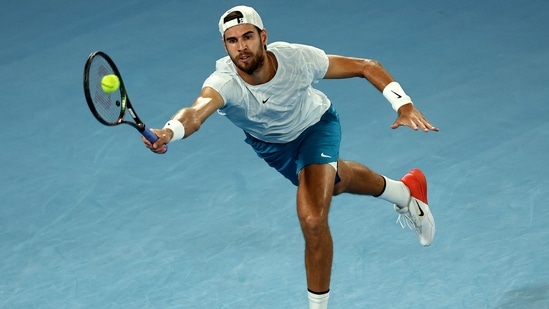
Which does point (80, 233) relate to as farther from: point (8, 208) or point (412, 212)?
point (412, 212)

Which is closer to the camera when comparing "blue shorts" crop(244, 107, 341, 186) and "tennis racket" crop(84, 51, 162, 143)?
"tennis racket" crop(84, 51, 162, 143)

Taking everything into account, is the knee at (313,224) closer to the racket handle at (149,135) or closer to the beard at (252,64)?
the beard at (252,64)

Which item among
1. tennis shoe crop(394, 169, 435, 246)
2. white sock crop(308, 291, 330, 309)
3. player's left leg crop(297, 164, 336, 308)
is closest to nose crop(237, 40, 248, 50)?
player's left leg crop(297, 164, 336, 308)

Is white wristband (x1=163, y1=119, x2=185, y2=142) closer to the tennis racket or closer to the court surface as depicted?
the tennis racket

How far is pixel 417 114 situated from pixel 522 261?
4.34 feet

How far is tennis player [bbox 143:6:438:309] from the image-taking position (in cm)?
639

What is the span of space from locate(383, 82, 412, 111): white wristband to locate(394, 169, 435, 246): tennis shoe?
101 centimetres

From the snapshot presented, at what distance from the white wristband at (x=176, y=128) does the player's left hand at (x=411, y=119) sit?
3.97 feet

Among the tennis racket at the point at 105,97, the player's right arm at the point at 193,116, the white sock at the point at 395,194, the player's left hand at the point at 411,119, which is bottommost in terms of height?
the white sock at the point at 395,194

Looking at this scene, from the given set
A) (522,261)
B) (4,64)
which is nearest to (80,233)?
(522,261)

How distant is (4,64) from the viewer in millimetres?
11258

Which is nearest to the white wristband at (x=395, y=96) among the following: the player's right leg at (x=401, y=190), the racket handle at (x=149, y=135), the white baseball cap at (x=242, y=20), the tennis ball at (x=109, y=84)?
the player's right leg at (x=401, y=190)

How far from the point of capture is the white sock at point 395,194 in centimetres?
749

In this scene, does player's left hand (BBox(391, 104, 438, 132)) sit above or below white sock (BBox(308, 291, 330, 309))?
above
